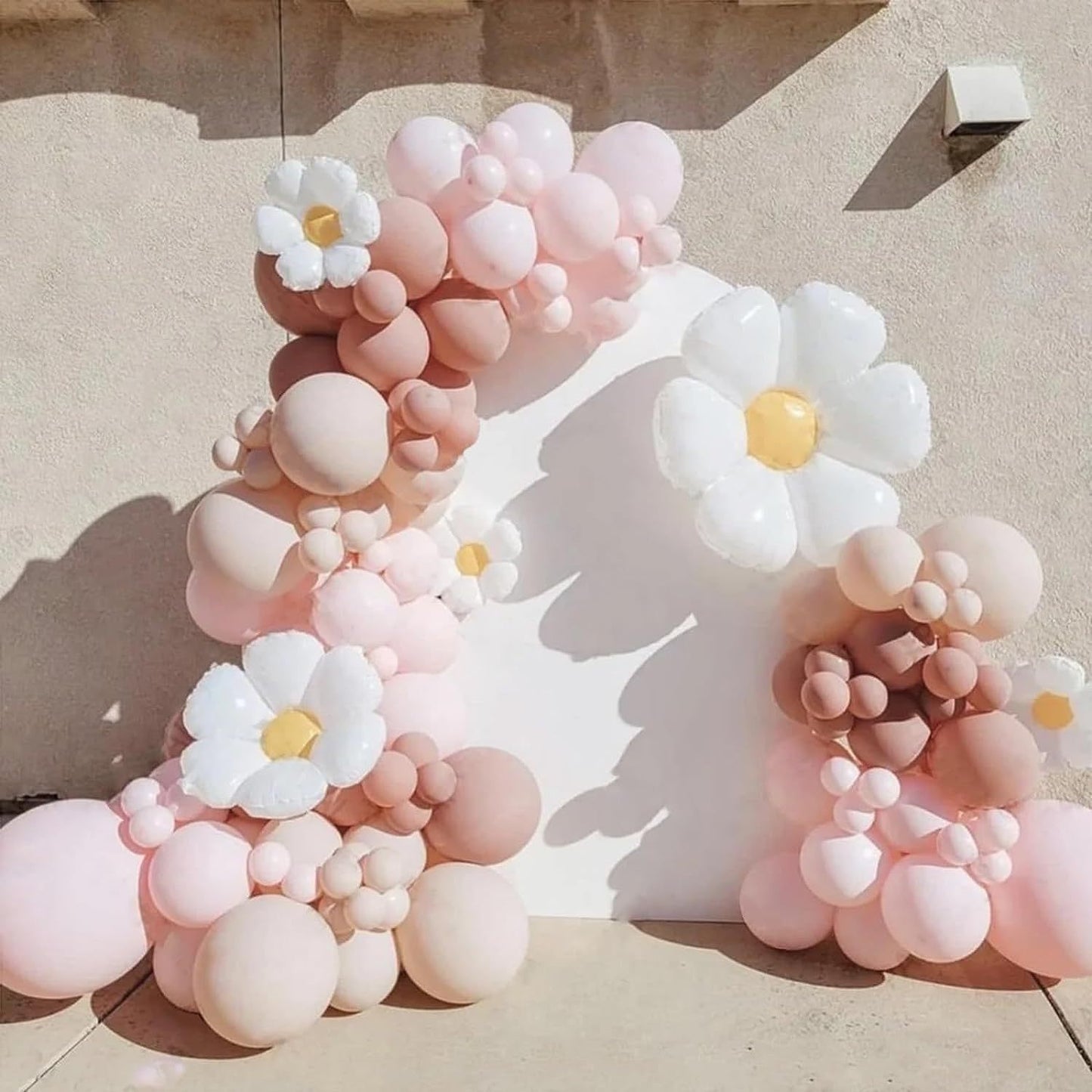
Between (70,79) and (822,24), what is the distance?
5.40ft

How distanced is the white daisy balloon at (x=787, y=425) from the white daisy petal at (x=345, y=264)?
563mm

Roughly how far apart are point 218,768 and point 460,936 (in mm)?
469

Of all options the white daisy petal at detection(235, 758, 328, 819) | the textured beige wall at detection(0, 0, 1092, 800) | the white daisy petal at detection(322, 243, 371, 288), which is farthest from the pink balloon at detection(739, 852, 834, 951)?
the white daisy petal at detection(322, 243, 371, 288)

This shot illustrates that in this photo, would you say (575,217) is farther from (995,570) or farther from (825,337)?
(995,570)

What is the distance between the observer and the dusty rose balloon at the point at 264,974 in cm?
152

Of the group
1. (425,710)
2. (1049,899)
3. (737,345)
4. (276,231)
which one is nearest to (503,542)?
(425,710)

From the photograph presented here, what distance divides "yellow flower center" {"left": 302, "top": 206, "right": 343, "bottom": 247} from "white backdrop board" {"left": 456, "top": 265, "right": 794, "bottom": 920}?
44cm

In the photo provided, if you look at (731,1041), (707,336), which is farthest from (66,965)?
(707,336)

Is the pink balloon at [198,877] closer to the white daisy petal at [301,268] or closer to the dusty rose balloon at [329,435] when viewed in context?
the dusty rose balloon at [329,435]

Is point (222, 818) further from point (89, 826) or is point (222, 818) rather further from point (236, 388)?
point (236, 388)

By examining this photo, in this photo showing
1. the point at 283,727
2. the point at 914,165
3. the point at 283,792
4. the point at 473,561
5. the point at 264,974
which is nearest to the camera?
the point at 264,974

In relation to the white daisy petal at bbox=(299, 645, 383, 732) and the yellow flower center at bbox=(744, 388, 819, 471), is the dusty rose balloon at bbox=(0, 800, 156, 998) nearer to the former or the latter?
the white daisy petal at bbox=(299, 645, 383, 732)

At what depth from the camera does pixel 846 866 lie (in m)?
1.71

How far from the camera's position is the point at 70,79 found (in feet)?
7.60
